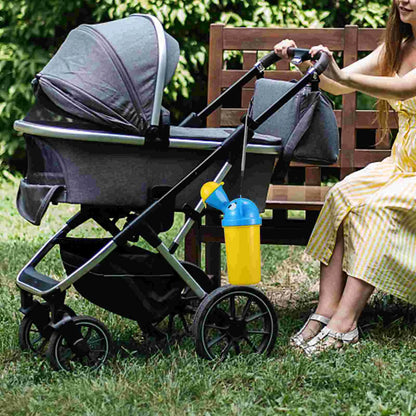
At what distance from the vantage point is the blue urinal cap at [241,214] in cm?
279

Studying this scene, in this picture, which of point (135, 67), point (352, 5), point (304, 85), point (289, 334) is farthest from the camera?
point (352, 5)

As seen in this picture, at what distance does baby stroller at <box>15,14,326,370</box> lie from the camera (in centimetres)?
268

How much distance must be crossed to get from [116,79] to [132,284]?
68 centimetres

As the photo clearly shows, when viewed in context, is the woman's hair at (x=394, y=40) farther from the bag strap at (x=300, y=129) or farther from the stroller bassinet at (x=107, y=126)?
the stroller bassinet at (x=107, y=126)

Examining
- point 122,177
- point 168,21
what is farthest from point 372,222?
point 168,21

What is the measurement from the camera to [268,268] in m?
4.50

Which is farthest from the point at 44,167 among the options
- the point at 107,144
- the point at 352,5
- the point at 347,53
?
the point at 352,5

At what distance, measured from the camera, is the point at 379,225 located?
3084 mm

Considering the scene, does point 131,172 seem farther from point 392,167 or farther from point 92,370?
point 392,167

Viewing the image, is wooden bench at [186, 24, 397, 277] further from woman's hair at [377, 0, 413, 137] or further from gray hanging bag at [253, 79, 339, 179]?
gray hanging bag at [253, 79, 339, 179]

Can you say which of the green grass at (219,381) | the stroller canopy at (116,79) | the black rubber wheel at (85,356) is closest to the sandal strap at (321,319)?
the green grass at (219,381)

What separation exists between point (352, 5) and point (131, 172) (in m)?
4.58

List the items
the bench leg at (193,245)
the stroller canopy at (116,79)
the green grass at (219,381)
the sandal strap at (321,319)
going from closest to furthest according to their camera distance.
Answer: the green grass at (219,381) < the stroller canopy at (116,79) < the sandal strap at (321,319) < the bench leg at (193,245)

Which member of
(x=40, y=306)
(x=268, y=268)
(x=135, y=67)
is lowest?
(x=268, y=268)
